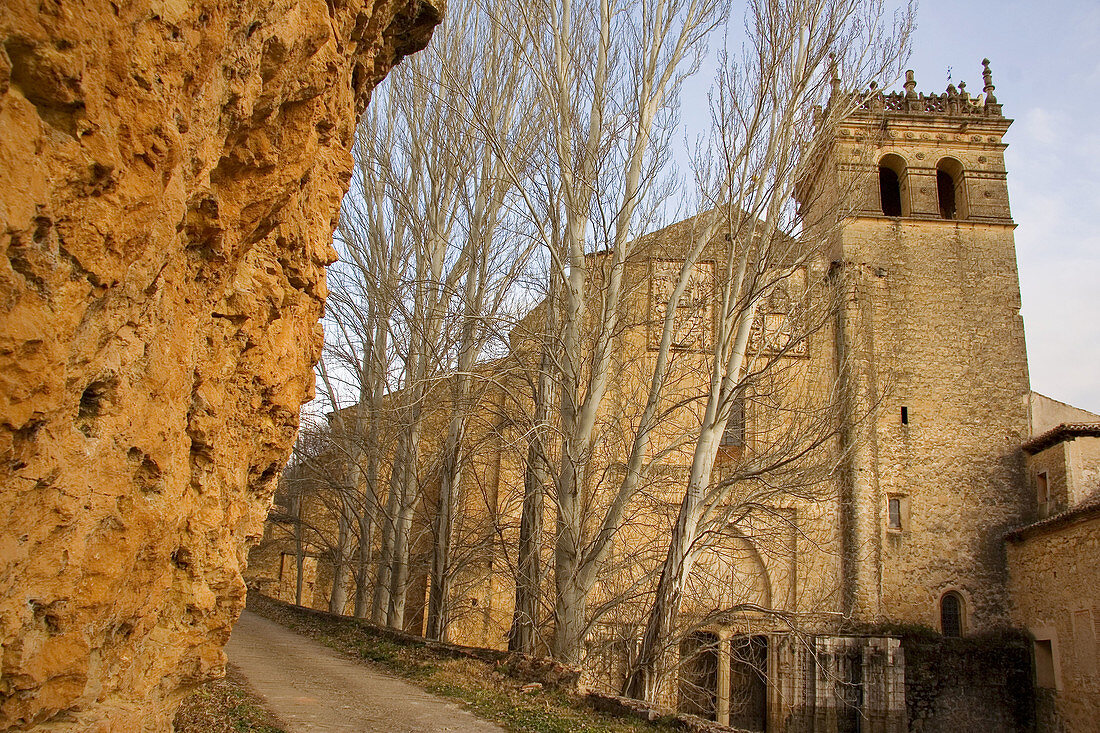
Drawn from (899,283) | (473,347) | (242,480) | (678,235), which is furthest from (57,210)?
(899,283)

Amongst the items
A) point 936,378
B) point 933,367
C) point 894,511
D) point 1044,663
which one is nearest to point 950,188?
point 933,367

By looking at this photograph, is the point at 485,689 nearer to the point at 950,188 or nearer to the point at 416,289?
the point at 416,289

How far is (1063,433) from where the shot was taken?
63.3 feet

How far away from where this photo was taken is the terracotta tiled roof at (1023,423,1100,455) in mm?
18953

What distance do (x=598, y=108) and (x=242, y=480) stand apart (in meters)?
7.99

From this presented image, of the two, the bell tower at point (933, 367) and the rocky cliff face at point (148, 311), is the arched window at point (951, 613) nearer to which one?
the bell tower at point (933, 367)

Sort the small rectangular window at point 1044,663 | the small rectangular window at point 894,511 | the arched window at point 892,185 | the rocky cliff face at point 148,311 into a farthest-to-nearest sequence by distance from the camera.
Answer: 1. the arched window at point 892,185
2. the small rectangular window at point 894,511
3. the small rectangular window at point 1044,663
4. the rocky cliff face at point 148,311

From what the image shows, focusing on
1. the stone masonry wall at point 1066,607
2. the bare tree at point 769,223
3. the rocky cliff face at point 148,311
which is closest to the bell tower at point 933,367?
the stone masonry wall at point 1066,607

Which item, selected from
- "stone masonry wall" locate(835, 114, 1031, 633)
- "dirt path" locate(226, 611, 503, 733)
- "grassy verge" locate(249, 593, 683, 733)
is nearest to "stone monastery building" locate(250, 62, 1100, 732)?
"stone masonry wall" locate(835, 114, 1031, 633)

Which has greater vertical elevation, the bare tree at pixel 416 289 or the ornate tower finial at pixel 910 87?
the ornate tower finial at pixel 910 87

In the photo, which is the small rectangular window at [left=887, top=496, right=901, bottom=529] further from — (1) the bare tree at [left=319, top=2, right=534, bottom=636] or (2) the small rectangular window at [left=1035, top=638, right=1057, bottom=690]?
(1) the bare tree at [left=319, top=2, right=534, bottom=636]

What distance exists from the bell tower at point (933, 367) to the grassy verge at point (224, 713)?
14.9 metres

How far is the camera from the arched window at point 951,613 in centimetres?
1997

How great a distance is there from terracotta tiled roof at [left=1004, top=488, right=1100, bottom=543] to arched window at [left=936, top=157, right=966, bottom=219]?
8652 mm
